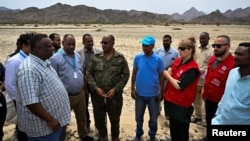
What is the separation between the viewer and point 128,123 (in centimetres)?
568

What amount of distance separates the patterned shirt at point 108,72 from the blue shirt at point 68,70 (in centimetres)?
22

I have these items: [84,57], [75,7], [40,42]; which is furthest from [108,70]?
[75,7]

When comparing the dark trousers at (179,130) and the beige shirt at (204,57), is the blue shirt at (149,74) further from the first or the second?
the beige shirt at (204,57)

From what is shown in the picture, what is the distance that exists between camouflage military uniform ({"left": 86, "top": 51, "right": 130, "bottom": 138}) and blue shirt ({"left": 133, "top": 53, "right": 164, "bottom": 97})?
0.25m

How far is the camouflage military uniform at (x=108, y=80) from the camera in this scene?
4.28 metres

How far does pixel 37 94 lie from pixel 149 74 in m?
2.14

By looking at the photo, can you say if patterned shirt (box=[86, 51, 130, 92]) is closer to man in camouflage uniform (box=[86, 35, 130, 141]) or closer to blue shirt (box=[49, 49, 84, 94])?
man in camouflage uniform (box=[86, 35, 130, 141])

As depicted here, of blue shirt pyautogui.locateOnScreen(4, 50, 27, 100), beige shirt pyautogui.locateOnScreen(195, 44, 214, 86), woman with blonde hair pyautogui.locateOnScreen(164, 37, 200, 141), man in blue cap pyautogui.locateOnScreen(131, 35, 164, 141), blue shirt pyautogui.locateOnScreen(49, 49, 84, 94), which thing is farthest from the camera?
beige shirt pyautogui.locateOnScreen(195, 44, 214, 86)

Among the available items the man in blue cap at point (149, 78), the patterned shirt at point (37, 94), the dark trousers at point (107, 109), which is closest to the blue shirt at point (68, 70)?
the dark trousers at point (107, 109)

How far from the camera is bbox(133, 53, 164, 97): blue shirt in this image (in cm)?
438

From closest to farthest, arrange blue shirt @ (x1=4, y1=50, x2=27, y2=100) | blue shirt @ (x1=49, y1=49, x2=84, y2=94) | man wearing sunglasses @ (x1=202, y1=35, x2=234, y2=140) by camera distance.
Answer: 1. blue shirt @ (x1=4, y1=50, x2=27, y2=100)
2. man wearing sunglasses @ (x1=202, y1=35, x2=234, y2=140)
3. blue shirt @ (x1=49, y1=49, x2=84, y2=94)

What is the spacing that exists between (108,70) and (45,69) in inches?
61.6

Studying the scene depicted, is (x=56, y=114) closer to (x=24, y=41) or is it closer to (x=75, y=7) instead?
(x=24, y=41)

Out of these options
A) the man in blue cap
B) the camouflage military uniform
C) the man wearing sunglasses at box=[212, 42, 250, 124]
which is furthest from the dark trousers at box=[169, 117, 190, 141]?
the camouflage military uniform
